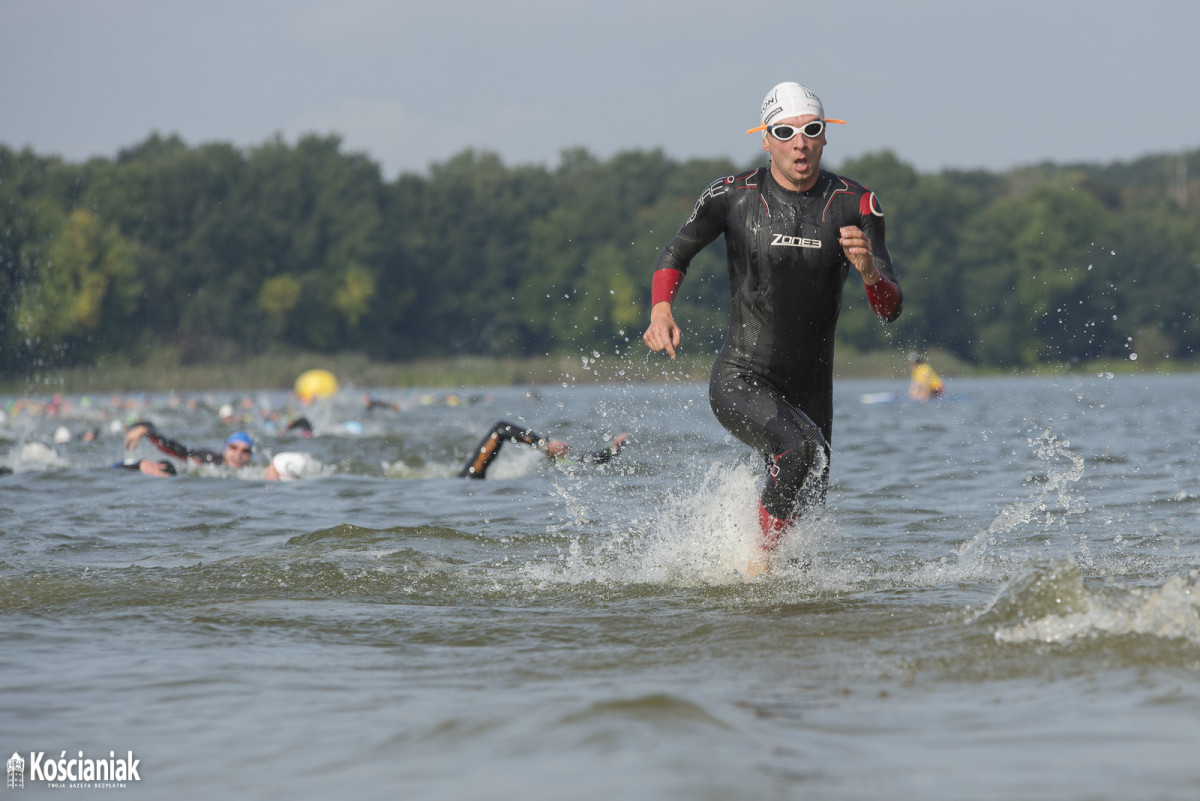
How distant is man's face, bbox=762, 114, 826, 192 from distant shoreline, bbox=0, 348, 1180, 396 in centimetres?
3812

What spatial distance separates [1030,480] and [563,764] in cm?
821

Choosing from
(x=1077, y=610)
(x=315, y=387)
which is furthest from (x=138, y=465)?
(x=315, y=387)

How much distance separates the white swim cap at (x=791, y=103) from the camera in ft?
17.5

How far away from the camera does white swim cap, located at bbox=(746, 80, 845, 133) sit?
532cm

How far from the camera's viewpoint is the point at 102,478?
37.2ft

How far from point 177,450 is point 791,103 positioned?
8535 millimetres

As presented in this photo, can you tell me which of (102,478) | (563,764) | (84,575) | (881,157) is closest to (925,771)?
(563,764)

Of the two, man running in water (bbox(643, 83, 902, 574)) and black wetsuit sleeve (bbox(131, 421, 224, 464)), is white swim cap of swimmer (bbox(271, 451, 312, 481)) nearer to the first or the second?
black wetsuit sleeve (bbox(131, 421, 224, 464))

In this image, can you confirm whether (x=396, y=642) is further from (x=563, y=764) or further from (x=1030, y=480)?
(x=1030, y=480)

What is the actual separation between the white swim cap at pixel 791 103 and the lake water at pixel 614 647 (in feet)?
→ 5.95

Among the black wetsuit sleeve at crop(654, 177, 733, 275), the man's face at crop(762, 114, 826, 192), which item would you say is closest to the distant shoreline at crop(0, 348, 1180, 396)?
the black wetsuit sleeve at crop(654, 177, 733, 275)

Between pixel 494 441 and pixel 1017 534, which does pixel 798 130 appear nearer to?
pixel 1017 534

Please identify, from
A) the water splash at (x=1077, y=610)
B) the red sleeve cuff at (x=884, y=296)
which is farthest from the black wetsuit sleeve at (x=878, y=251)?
the water splash at (x=1077, y=610)

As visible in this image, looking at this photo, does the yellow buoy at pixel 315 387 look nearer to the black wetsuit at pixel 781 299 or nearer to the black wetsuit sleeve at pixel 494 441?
the black wetsuit sleeve at pixel 494 441
